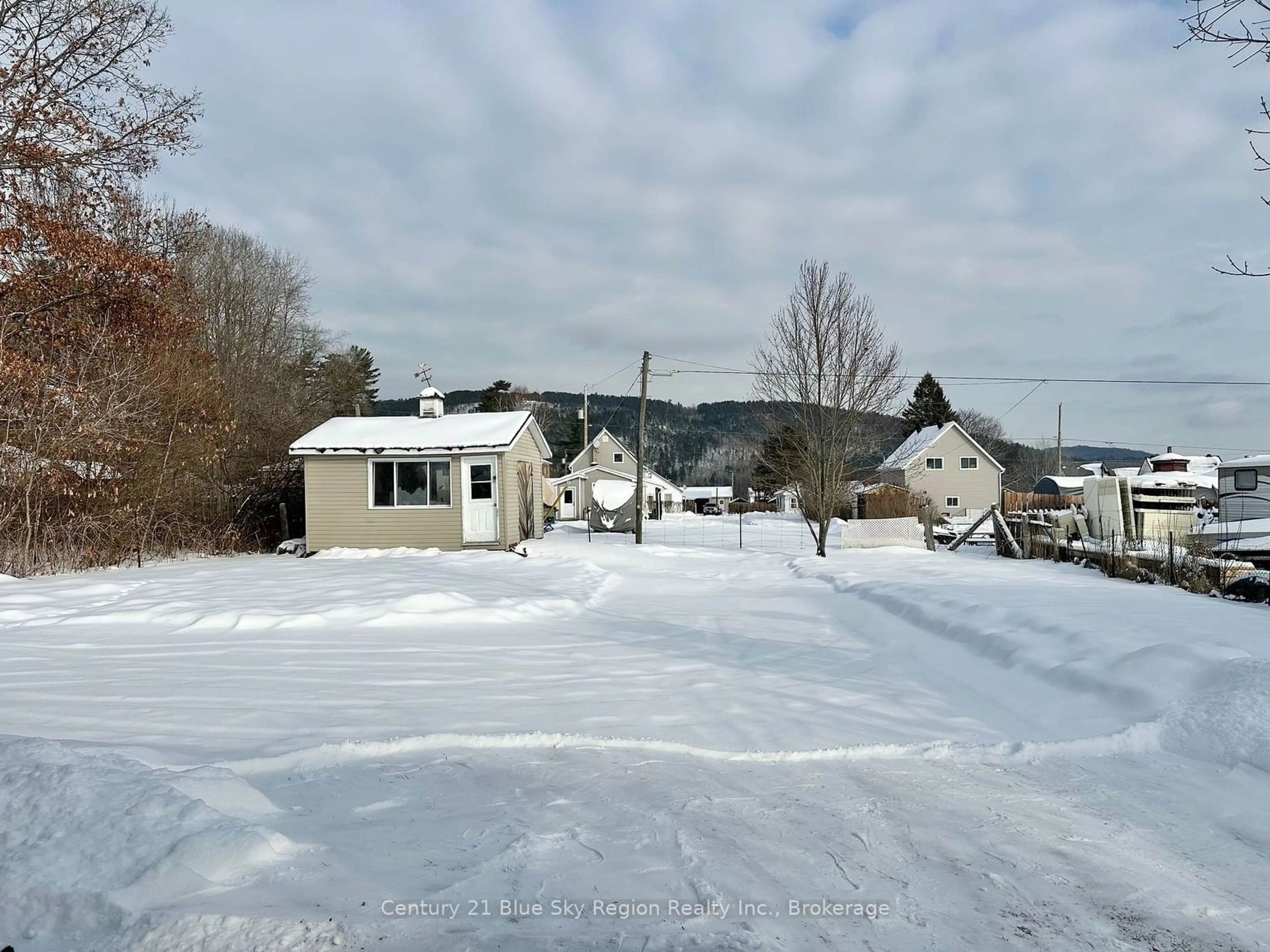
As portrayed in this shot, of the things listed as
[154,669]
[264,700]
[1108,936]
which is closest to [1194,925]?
[1108,936]

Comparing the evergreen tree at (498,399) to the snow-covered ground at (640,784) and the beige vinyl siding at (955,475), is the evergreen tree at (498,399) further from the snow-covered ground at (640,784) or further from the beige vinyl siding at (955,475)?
the snow-covered ground at (640,784)

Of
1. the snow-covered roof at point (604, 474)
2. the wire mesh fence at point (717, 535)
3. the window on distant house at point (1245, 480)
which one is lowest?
the wire mesh fence at point (717, 535)

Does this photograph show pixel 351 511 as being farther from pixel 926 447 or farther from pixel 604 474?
pixel 926 447

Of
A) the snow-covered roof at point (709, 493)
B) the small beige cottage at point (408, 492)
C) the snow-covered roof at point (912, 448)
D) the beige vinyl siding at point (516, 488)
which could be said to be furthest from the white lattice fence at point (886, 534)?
the snow-covered roof at point (709, 493)

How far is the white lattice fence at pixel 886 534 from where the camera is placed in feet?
69.5

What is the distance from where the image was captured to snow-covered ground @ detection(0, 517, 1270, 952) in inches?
101

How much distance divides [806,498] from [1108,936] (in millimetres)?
20329

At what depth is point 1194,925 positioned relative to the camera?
2.67 meters

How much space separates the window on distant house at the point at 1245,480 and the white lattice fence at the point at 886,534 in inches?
466

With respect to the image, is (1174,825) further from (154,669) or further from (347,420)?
(347,420)

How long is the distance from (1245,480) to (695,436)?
334 ft

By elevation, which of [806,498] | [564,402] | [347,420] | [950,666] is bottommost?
[950,666]

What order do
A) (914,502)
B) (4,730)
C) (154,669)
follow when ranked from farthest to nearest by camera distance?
1. (914,502)
2. (154,669)
3. (4,730)

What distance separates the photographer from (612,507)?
2988 centimetres
